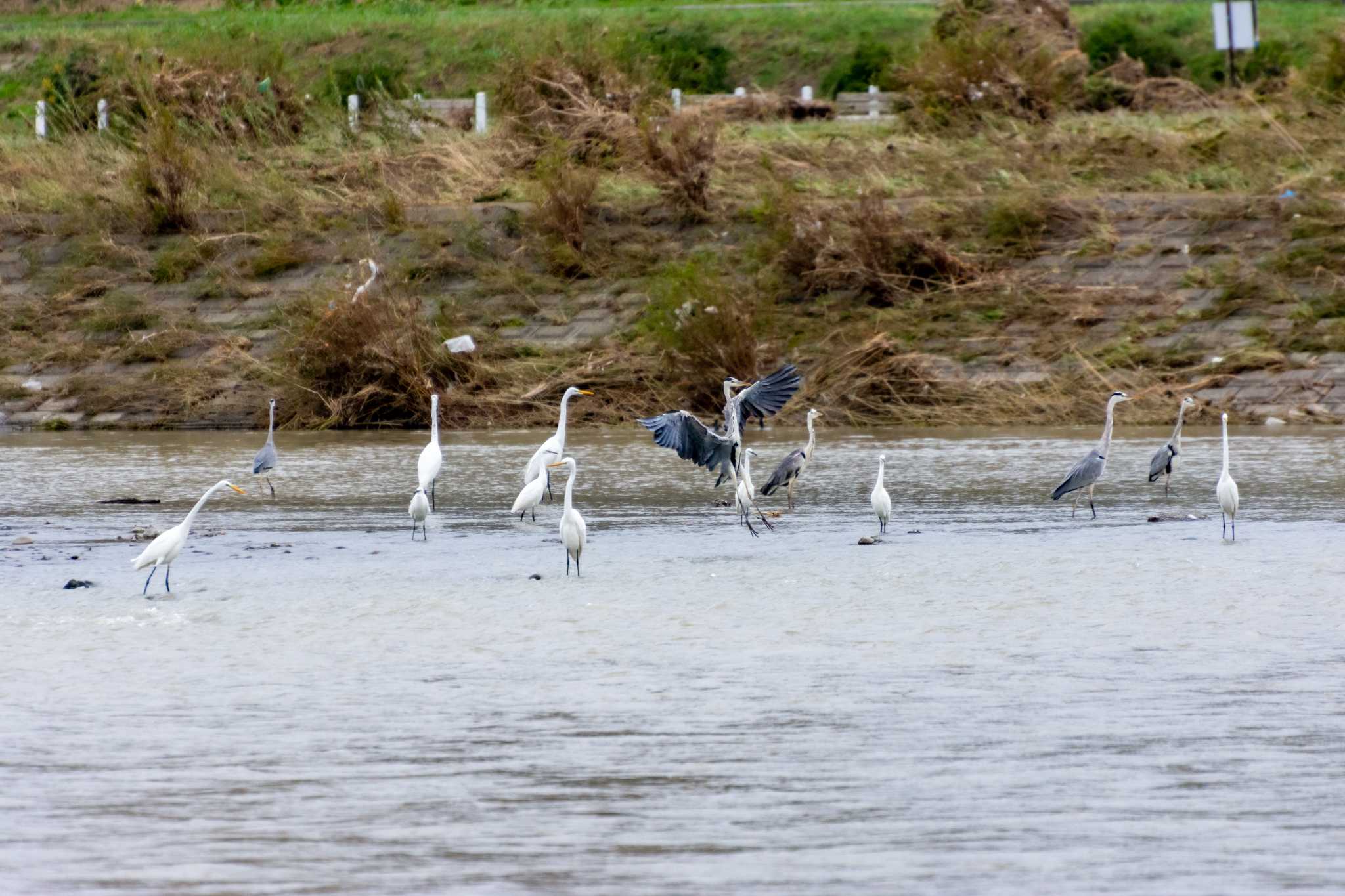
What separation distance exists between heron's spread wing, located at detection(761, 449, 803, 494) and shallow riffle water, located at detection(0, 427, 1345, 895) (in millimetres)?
403

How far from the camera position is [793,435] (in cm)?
1950

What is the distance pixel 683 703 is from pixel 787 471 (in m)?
6.25

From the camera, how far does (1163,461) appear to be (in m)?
13.6

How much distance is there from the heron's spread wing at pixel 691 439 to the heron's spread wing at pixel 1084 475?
222cm

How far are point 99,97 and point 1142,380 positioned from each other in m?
17.7

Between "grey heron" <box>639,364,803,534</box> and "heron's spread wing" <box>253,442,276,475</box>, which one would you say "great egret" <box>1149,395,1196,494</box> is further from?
"heron's spread wing" <box>253,442,276,475</box>

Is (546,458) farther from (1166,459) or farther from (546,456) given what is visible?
(1166,459)

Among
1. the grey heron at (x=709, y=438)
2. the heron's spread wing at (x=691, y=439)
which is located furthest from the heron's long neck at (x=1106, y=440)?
the heron's spread wing at (x=691, y=439)

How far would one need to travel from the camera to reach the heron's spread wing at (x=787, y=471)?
1344 centimetres

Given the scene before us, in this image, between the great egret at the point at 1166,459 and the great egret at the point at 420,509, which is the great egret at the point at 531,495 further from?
the great egret at the point at 1166,459

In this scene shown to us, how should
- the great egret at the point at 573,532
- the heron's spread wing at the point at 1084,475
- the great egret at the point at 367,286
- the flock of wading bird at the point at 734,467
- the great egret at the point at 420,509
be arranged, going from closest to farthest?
the great egret at the point at 573,532
the flock of wading bird at the point at 734,467
the great egret at the point at 420,509
the heron's spread wing at the point at 1084,475
the great egret at the point at 367,286

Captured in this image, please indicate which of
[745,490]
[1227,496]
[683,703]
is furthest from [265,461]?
[683,703]

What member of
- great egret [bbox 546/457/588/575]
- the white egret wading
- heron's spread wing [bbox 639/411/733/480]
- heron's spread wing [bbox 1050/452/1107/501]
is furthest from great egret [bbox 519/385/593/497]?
heron's spread wing [bbox 1050/452/1107/501]

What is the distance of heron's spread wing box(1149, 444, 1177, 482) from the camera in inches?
532
